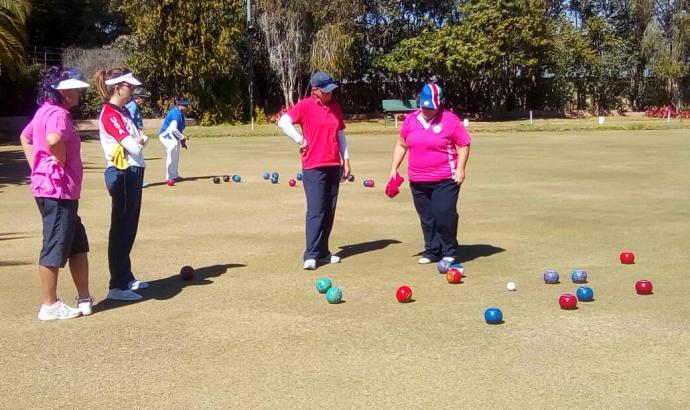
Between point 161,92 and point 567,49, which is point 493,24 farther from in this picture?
point 161,92

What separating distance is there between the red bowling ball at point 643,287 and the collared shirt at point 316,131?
3.32 meters

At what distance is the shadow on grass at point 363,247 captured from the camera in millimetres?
9648

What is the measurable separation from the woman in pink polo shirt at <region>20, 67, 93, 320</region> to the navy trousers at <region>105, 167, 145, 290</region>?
2.12 ft

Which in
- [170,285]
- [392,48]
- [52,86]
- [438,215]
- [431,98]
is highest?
[392,48]

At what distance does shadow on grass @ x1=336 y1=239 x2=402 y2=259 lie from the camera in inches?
380

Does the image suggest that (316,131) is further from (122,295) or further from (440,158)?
(122,295)

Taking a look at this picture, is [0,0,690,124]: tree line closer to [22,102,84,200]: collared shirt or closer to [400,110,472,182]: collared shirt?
[400,110,472,182]: collared shirt

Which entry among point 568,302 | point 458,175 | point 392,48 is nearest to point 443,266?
point 458,175

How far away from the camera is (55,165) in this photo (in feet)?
21.1

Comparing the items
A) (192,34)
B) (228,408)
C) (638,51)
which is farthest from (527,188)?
(638,51)

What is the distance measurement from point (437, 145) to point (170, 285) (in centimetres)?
302

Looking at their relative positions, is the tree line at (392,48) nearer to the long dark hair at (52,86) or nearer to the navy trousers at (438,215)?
the navy trousers at (438,215)

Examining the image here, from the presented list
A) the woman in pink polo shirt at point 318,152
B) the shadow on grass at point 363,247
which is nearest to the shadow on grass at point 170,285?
the woman in pink polo shirt at point 318,152

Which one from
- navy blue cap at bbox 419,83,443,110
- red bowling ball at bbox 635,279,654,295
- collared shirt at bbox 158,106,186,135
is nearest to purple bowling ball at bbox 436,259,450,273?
navy blue cap at bbox 419,83,443,110
